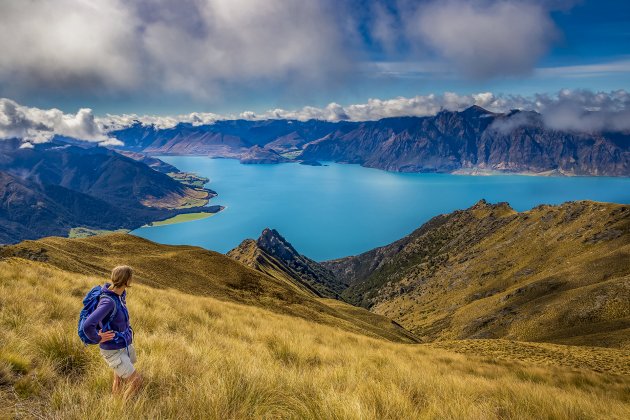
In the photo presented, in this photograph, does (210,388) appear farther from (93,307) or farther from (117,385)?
(93,307)

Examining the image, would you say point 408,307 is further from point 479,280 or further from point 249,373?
point 249,373

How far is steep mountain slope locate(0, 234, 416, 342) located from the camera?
30248 millimetres

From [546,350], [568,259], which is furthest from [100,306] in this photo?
[568,259]

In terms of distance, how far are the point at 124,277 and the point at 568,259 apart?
5072 inches

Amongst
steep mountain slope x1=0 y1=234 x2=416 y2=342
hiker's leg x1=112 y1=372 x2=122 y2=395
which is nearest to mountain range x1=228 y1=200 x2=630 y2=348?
steep mountain slope x1=0 y1=234 x2=416 y2=342

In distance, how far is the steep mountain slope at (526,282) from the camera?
6856 centimetres

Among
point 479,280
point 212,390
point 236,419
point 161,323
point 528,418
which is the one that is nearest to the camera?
A: point 236,419

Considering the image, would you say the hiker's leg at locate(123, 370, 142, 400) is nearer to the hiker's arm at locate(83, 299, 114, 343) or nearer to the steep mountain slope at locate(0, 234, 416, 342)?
the hiker's arm at locate(83, 299, 114, 343)

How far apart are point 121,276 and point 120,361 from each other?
1.21 m

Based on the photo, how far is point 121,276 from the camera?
18.0 feet

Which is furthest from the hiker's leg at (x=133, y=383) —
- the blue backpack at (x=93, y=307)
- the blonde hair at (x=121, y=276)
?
the blonde hair at (x=121, y=276)

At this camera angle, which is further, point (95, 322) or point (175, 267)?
point (175, 267)

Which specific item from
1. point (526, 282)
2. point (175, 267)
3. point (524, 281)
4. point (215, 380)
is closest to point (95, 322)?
point (215, 380)

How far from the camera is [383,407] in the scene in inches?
194
